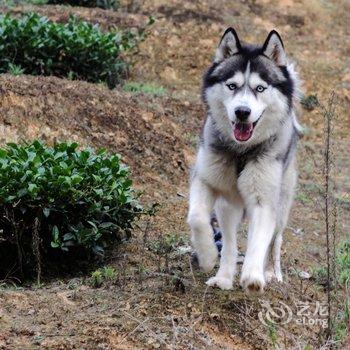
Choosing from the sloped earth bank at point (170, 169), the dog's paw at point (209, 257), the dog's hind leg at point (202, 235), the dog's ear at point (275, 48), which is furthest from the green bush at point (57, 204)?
the dog's ear at point (275, 48)

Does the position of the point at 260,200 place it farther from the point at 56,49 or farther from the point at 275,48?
the point at 56,49

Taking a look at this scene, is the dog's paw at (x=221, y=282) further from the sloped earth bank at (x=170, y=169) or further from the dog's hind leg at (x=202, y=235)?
the dog's hind leg at (x=202, y=235)

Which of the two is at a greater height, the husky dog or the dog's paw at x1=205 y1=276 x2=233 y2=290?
the husky dog

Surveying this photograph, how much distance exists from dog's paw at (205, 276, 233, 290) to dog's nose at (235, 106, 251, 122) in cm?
108

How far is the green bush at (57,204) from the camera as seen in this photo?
5324 millimetres

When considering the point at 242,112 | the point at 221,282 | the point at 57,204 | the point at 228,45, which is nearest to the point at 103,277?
the point at 57,204

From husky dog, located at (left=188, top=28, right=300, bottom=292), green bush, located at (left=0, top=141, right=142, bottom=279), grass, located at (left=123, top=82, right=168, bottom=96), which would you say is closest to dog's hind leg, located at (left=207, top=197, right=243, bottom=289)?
husky dog, located at (left=188, top=28, right=300, bottom=292)

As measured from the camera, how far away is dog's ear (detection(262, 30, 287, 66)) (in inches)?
199

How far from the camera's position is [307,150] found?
1091cm

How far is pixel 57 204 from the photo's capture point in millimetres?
5449

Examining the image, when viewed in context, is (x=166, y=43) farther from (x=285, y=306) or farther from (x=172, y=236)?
(x=285, y=306)

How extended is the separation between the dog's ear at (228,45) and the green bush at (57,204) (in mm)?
1347

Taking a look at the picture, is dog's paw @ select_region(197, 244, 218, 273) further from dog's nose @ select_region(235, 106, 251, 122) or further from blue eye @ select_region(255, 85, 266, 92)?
blue eye @ select_region(255, 85, 266, 92)

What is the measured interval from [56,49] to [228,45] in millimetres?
4871
